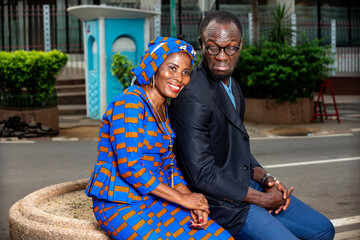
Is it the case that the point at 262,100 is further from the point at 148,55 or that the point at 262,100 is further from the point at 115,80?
the point at 148,55

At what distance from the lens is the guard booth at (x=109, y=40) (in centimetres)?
1488

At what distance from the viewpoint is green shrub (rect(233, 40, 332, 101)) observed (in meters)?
14.0

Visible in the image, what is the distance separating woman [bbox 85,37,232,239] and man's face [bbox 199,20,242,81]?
23 cm

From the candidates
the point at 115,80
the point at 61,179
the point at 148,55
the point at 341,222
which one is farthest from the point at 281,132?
the point at 148,55

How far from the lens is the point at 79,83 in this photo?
19719mm

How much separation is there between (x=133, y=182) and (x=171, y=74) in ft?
2.15

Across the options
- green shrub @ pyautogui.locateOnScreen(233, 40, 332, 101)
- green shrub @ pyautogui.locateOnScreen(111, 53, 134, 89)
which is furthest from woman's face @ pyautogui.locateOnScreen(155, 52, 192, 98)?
green shrub @ pyautogui.locateOnScreen(111, 53, 134, 89)

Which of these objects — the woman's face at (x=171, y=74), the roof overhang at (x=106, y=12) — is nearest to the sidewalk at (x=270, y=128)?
the roof overhang at (x=106, y=12)

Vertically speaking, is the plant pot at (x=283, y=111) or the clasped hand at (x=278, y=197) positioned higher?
the clasped hand at (x=278, y=197)

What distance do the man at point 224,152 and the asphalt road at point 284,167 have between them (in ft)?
8.01

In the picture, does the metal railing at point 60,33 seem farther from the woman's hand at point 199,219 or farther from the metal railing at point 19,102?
the woman's hand at point 199,219

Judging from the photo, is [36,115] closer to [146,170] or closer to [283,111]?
[283,111]

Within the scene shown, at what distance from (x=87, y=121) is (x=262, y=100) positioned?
4525 millimetres

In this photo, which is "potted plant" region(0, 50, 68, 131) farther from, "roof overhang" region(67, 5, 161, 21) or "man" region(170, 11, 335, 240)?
"man" region(170, 11, 335, 240)
